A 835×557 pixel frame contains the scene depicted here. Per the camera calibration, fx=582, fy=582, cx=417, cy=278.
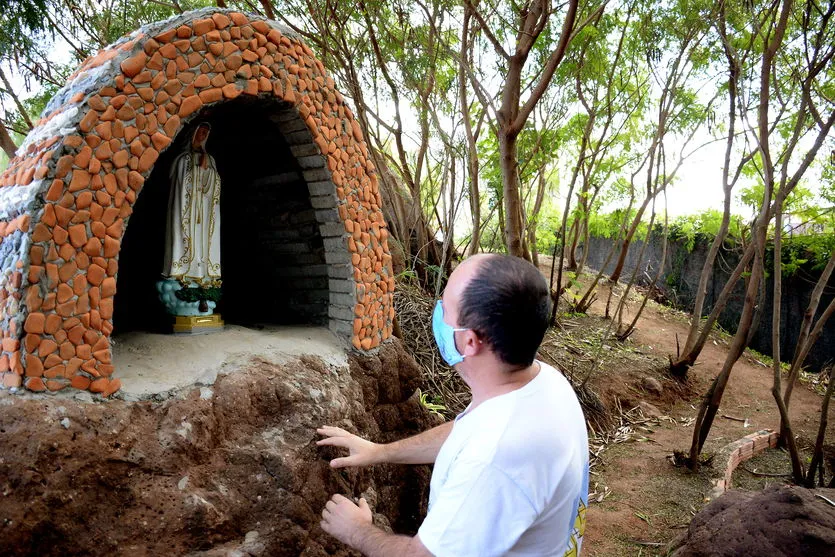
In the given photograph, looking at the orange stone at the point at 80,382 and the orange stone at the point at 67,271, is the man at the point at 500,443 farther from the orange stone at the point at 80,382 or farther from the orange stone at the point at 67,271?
the orange stone at the point at 67,271

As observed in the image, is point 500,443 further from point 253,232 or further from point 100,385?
point 253,232

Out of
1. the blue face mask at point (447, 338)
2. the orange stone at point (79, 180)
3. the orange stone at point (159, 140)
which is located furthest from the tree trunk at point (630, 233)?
the orange stone at point (79, 180)

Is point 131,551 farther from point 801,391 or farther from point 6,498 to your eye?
point 801,391

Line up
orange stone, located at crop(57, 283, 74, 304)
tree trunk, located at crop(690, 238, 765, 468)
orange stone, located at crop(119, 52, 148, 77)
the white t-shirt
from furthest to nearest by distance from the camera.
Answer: tree trunk, located at crop(690, 238, 765, 468)
orange stone, located at crop(119, 52, 148, 77)
orange stone, located at crop(57, 283, 74, 304)
the white t-shirt

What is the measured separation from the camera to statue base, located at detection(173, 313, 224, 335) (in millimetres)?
3553

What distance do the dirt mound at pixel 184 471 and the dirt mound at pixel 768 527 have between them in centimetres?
184

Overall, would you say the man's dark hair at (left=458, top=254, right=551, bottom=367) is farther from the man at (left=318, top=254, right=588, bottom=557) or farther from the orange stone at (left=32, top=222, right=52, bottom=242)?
the orange stone at (left=32, top=222, right=52, bottom=242)

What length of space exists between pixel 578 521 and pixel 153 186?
347cm

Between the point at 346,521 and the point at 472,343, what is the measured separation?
0.76 metres

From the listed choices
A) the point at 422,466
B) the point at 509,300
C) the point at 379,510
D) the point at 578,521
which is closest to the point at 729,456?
the point at 422,466

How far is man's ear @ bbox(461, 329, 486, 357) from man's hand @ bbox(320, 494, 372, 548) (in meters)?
0.68

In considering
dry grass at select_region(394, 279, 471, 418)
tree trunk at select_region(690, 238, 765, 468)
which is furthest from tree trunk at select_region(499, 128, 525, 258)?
tree trunk at select_region(690, 238, 765, 468)

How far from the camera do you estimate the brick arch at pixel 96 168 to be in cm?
A: 247

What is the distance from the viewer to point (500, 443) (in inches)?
59.0
